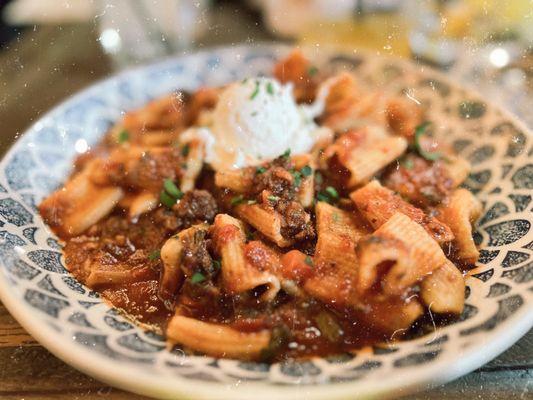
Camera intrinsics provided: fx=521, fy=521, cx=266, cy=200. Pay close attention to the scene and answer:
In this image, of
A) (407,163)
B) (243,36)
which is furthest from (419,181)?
(243,36)

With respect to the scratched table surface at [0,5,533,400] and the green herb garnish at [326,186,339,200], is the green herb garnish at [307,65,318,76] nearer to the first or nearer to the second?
the green herb garnish at [326,186,339,200]

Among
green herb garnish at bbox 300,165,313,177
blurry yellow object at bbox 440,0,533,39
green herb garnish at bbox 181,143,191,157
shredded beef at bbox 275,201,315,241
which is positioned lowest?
blurry yellow object at bbox 440,0,533,39

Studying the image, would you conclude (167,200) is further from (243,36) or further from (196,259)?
(243,36)

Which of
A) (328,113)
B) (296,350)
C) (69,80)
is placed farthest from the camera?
(69,80)

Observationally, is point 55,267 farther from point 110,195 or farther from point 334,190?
point 334,190

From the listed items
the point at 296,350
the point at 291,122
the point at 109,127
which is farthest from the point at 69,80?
the point at 296,350

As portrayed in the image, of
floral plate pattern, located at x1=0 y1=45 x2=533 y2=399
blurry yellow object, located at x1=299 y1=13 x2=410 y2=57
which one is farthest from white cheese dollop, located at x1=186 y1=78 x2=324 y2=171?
blurry yellow object, located at x1=299 y1=13 x2=410 y2=57
